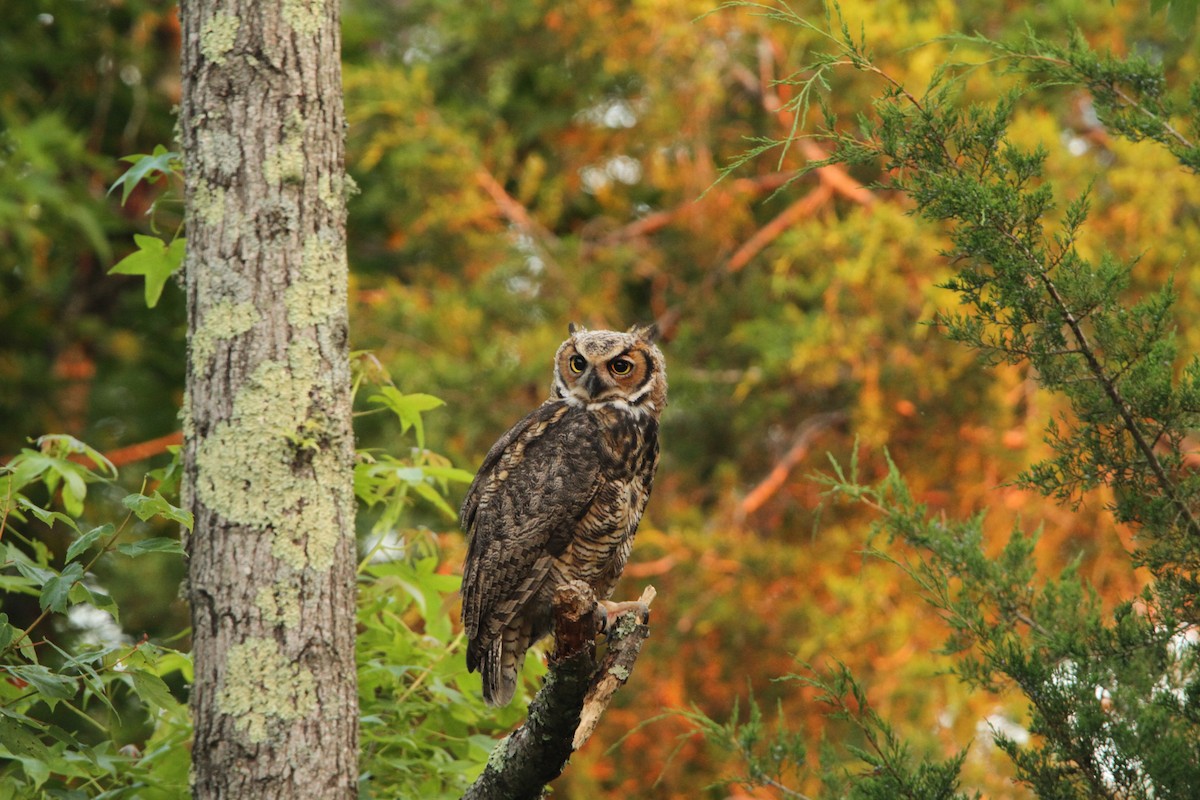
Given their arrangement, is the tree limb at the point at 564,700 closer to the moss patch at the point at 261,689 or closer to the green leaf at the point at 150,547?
the moss patch at the point at 261,689

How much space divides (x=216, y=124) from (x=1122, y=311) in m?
2.05

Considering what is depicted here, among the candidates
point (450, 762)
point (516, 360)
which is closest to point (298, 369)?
point (450, 762)

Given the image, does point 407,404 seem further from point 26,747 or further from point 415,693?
point 26,747

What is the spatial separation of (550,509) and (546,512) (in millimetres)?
14

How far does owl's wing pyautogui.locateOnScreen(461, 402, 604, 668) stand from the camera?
135 inches

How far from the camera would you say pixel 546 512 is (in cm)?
345

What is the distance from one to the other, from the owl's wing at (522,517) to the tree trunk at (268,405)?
71cm

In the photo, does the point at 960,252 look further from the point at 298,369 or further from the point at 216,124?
the point at 216,124

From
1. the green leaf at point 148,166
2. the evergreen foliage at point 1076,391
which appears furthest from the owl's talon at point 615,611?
the green leaf at point 148,166

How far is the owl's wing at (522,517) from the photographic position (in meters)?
3.42

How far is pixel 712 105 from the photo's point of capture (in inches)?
279

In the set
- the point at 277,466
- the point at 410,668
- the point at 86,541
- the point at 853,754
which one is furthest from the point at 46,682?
the point at 853,754

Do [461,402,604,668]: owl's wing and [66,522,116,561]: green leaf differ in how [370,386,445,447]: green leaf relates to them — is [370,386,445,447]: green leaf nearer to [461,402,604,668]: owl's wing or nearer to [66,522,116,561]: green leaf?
[461,402,604,668]: owl's wing

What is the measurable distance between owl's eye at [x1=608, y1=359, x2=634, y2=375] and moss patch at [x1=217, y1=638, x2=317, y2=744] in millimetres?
1522
